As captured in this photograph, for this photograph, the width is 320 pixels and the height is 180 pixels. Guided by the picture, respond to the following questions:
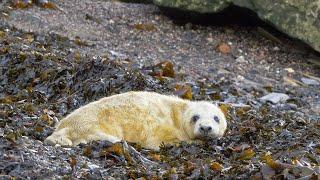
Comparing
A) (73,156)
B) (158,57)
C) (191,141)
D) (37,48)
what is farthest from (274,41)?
(73,156)

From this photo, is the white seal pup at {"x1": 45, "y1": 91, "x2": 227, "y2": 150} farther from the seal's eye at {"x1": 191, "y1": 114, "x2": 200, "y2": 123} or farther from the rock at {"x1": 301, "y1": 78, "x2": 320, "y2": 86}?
the rock at {"x1": 301, "y1": 78, "x2": 320, "y2": 86}

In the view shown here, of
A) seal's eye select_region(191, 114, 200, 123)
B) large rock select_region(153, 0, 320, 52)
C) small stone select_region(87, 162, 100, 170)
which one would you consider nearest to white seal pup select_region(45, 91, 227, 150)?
seal's eye select_region(191, 114, 200, 123)

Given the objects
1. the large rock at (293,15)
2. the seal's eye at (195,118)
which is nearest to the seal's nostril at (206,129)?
the seal's eye at (195,118)

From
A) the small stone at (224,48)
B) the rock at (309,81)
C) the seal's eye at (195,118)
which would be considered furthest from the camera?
the small stone at (224,48)

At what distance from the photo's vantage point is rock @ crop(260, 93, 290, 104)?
1066 cm

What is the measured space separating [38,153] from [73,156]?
316 mm

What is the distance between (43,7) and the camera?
1405cm

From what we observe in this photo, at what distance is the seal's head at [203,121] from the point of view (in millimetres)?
7469

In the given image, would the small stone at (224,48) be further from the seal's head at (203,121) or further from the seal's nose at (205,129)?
the seal's nose at (205,129)

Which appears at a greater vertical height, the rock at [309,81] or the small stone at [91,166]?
the small stone at [91,166]

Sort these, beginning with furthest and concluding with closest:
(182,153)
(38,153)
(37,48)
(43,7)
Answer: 1. (43,7)
2. (37,48)
3. (182,153)
4. (38,153)

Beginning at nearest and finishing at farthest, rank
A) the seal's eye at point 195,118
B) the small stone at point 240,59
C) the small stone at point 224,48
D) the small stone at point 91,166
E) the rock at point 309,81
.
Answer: the small stone at point 91,166 → the seal's eye at point 195,118 → the rock at point 309,81 → the small stone at point 240,59 → the small stone at point 224,48

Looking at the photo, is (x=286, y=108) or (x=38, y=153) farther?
(x=286, y=108)

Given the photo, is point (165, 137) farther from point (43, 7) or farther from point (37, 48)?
point (43, 7)
